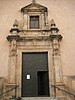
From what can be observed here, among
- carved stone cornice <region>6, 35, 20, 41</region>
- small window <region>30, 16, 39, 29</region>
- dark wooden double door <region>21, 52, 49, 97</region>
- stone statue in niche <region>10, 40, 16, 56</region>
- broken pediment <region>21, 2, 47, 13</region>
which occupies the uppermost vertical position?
broken pediment <region>21, 2, 47, 13</region>

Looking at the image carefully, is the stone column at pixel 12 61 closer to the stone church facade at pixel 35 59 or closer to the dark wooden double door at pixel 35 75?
the stone church facade at pixel 35 59

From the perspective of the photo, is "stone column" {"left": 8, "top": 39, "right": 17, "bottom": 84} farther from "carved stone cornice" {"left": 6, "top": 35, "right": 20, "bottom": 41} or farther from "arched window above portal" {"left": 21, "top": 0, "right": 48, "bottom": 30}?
Result: "arched window above portal" {"left": 21, "top": 0, "right": 48, "bottom": 30}

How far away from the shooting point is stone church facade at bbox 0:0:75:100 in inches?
441

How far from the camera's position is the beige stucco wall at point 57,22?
1159 centimetres

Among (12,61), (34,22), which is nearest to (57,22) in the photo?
(34,22)

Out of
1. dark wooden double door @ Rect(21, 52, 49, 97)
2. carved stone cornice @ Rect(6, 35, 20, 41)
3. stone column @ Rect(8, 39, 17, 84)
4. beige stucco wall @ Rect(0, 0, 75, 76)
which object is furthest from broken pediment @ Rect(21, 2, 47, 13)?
dark wooden double door @ Rect(21, 52, 49, 97)

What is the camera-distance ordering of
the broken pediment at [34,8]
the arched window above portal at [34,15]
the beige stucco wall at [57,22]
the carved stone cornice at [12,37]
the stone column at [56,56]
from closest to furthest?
the stone column at [56,56], the beige stucco wall at [57,22], the carved stone cornice at [12,37], the arched window above portal at [34,15], the broken pediment at [34,8]

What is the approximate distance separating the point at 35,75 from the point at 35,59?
105 cm

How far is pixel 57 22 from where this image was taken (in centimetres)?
1255

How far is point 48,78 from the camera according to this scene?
37.7 feet

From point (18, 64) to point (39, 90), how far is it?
207 cm

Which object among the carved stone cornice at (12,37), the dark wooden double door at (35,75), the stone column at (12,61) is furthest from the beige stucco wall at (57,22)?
the dark wooden double door at (35,75)

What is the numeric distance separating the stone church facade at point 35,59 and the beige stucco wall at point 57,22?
328 mm

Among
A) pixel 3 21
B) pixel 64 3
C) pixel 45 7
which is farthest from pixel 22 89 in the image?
pixel 64 3
